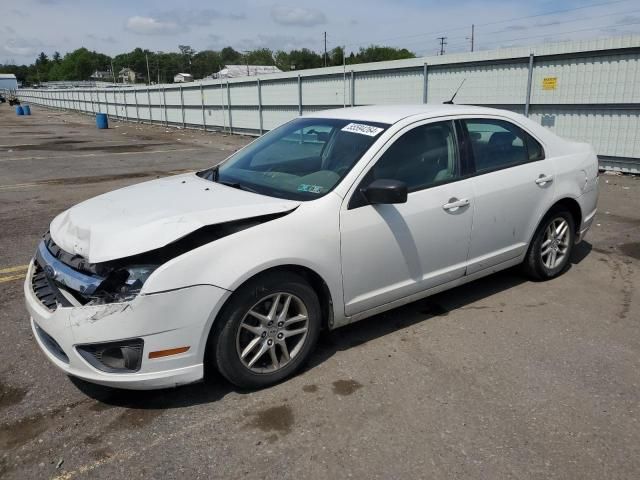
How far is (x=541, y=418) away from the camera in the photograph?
2.85 m

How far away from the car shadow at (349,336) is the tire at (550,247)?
0.21m

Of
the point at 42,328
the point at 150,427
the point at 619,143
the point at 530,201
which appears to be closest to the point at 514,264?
the point at 530,201

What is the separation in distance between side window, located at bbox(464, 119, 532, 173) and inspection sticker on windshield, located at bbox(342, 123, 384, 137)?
86 cm

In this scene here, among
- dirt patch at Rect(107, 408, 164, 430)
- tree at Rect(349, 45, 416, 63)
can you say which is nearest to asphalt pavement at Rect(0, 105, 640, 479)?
dirt patch at Rect(107, 408, 164, 430)

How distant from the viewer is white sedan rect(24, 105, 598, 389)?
2.73 metres

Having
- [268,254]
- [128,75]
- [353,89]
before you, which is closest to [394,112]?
[268,254]

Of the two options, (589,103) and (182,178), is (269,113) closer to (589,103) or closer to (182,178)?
(589,103)

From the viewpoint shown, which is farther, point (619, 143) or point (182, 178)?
point (619, 143)

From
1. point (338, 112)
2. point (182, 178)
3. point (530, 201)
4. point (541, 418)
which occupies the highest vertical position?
point (338, 112)

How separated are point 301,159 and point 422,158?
0.90 metres

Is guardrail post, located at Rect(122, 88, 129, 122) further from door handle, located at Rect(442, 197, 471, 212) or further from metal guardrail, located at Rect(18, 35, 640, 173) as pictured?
door handle, located at Rect(442, 197, 471, 212)

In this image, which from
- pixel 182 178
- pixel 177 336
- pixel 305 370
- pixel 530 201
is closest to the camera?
pixel 177 336

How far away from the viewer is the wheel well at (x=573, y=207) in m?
4.74

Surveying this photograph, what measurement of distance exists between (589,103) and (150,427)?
10.8m
